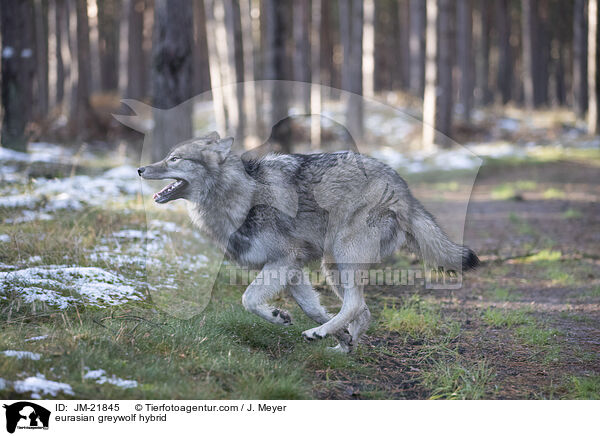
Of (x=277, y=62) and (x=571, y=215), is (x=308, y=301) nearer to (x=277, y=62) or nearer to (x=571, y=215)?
(x=571, y=215)

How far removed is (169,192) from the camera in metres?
4.79

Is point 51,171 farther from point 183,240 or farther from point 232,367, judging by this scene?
point 232,367

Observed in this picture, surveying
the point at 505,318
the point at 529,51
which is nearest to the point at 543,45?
the point at 529,51

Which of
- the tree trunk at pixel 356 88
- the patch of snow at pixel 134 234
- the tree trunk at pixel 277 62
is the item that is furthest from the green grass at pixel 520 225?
the tree trunk at pixel 356 88

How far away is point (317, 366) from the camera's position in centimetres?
434

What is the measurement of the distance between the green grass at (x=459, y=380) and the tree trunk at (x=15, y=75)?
1043 cm

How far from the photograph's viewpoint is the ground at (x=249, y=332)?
11.9 ft

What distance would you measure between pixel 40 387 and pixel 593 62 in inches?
880

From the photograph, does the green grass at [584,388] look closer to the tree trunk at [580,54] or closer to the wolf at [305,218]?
the wolf at [305,218]

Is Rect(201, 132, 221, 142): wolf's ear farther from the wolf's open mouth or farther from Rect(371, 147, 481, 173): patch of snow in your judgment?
Rect(371, 147, 481, 173): patch of snow
